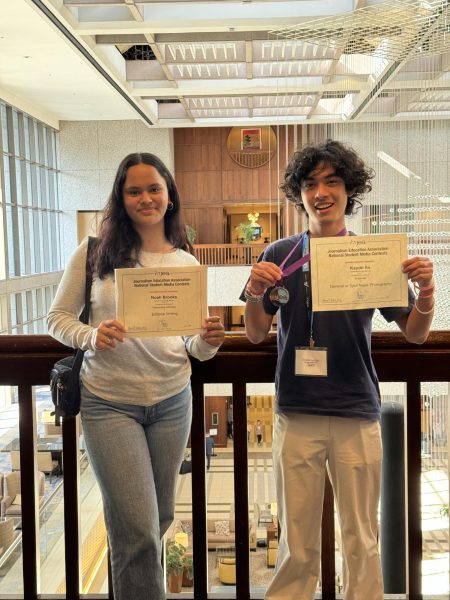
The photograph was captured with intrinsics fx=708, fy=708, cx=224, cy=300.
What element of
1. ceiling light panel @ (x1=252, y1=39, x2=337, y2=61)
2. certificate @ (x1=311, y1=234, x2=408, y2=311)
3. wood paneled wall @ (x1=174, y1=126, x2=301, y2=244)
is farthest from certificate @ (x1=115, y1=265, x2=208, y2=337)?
wood paneled wall @ (x1=174, y1=126, x2=301, y2=244)

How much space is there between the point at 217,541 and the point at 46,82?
9366mm

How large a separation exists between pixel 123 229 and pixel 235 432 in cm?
58

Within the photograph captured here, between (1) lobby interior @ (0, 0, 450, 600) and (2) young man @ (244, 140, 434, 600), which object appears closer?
(2) young man @ (244, 140, 434, 600)

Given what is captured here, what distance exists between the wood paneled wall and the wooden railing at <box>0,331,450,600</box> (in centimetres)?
1677

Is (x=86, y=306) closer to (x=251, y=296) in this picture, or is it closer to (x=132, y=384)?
(x=132, y=384)

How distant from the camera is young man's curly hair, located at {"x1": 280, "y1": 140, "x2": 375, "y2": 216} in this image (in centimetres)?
176

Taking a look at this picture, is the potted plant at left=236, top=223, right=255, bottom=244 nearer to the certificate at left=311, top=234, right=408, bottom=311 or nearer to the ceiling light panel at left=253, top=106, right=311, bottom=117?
the ceiling light panel at left=253, top=106, right=311, bottom=117

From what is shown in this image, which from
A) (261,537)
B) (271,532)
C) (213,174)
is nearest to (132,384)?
(271,532)

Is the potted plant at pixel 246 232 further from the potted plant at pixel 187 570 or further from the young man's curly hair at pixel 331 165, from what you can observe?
the young man's curly hair at pixel 331 165

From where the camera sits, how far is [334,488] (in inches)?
65.4

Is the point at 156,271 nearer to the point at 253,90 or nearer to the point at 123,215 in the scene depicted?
the point at 123,215

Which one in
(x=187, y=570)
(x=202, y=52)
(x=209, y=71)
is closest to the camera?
(x=187, y=570)

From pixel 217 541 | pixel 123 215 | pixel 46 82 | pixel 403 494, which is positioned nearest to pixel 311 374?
pixel 403 494

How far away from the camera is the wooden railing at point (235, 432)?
176cm
